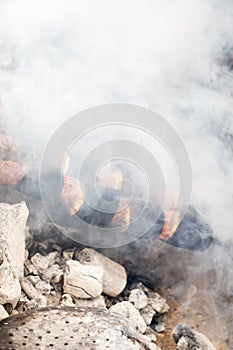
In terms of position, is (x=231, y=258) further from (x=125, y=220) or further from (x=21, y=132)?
(x=21, y=132)

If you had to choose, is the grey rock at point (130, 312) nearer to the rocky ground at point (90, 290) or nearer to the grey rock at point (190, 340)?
the rocky ground at point (90, 290)

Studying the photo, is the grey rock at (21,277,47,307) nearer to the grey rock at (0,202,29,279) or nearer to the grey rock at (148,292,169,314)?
the grey rock at (0,202,29,279)

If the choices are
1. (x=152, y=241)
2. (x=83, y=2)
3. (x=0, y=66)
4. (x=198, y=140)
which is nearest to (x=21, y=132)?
(x=0, y=66)

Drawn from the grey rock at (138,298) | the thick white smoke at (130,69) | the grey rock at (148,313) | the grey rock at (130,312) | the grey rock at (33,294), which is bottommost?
the grey rock at (148,313)

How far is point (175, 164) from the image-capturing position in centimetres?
652

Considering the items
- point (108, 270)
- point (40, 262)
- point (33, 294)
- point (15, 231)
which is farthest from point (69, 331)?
point (108, 270)

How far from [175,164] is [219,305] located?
2.16m

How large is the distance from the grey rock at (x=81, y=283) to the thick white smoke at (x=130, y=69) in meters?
1.82

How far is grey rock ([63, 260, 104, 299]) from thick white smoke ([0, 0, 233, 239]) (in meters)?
1.82

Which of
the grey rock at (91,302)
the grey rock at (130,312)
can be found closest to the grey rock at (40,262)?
the grey rock at (91,302)

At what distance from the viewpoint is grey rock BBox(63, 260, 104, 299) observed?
17.1ft

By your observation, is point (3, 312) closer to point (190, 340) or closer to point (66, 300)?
point (66, 300)

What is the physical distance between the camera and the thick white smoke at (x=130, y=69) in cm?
659

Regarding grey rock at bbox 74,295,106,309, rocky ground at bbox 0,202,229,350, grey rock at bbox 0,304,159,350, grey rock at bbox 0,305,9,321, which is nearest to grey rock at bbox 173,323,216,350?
rocky ground at bbox 0,202,229,350
